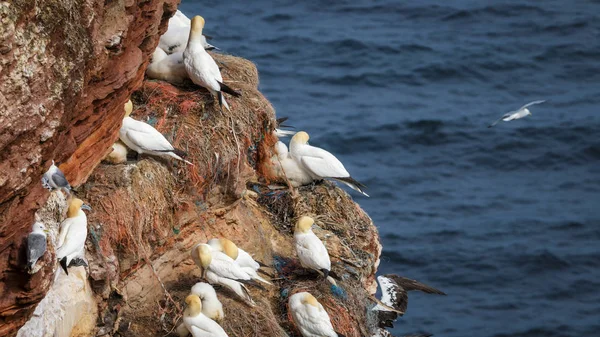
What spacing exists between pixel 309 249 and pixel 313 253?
5cm

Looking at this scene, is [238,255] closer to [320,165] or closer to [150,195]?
[150,195]

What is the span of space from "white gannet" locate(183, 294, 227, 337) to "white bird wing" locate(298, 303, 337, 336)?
3.54 feet

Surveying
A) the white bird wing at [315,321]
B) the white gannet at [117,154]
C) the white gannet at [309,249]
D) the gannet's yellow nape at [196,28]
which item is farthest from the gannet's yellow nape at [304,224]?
the gannet's yellow nape at [196,28]

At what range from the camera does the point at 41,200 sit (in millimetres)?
7105

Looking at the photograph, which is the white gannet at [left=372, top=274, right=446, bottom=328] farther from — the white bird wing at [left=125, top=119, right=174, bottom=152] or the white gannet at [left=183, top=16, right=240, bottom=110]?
the white bird wing at [left=125, top=119, right=174, bottom=152]

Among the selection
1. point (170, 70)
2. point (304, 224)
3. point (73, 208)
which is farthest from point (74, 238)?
point (170, 70)

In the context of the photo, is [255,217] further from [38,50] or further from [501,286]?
[501,286]

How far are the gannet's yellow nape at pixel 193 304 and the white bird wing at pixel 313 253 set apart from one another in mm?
1570

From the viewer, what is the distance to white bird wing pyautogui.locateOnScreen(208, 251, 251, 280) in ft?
34.2

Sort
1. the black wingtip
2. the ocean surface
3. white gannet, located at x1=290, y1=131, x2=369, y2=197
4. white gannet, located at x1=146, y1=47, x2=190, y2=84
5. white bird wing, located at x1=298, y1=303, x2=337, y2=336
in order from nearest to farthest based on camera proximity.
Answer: the black wingtip < white bird wing, located at x1=298, y1=303, x2=337, y2=336 < white gannet, located at x1=146, y1=47, x2=190, y2=84 < white gannet, located at x1=290, y1=131, x2=369, y2=197 < the ocean surface

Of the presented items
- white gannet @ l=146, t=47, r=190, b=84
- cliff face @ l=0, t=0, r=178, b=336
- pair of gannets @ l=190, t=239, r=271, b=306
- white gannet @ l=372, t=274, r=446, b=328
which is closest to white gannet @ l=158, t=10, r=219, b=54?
white gannet @ l=146, t=47, r=190, b=84

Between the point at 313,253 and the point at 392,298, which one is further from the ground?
the point at 313,253

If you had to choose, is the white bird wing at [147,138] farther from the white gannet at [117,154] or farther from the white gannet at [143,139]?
the white gannet at [117,154]

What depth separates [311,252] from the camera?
11.2 meters
